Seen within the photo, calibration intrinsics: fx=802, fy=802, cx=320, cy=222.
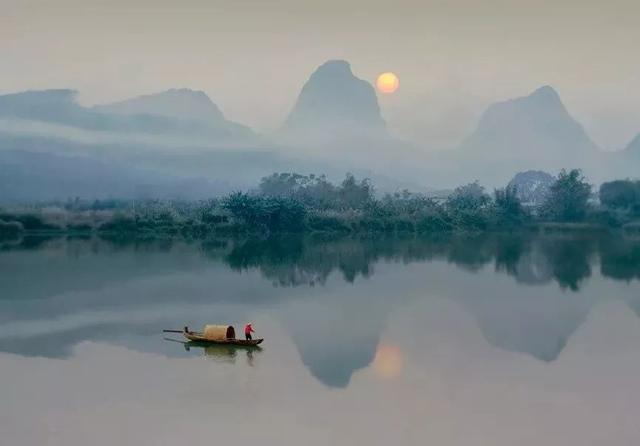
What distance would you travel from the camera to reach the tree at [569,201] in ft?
107

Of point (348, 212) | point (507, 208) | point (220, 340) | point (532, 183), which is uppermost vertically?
point (532, 183)

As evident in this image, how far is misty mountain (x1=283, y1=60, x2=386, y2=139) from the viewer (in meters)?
92.6

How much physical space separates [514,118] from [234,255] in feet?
279

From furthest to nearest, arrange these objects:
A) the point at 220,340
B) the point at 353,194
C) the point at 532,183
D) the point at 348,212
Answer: the point at 532,183 < the point at 353,194 < the point at 348,212 < the point at 220,340

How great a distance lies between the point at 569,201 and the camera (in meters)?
32.6

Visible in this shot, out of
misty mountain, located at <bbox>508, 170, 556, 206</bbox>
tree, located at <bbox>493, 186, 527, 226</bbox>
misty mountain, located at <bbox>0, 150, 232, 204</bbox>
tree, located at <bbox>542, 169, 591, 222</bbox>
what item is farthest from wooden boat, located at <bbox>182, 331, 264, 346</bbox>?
misty mountain, located at <bbox>0, 150, 232, 204</bbox>

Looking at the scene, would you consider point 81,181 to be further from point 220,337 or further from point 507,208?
point 220,337

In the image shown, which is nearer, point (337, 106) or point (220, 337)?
point (220, 337)

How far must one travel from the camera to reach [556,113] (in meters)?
103

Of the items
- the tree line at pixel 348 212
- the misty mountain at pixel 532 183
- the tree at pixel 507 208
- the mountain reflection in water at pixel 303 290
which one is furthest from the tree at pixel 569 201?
the misty mountain at pixel 532 183

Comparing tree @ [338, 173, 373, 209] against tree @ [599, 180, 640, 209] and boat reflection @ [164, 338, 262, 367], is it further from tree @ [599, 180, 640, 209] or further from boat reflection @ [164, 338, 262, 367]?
boat reflection @ [164, 338, 262, 367]

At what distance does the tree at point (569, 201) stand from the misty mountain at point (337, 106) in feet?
195

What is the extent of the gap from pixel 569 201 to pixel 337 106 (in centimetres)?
6327

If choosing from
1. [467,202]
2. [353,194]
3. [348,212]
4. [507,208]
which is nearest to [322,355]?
[348,212]
